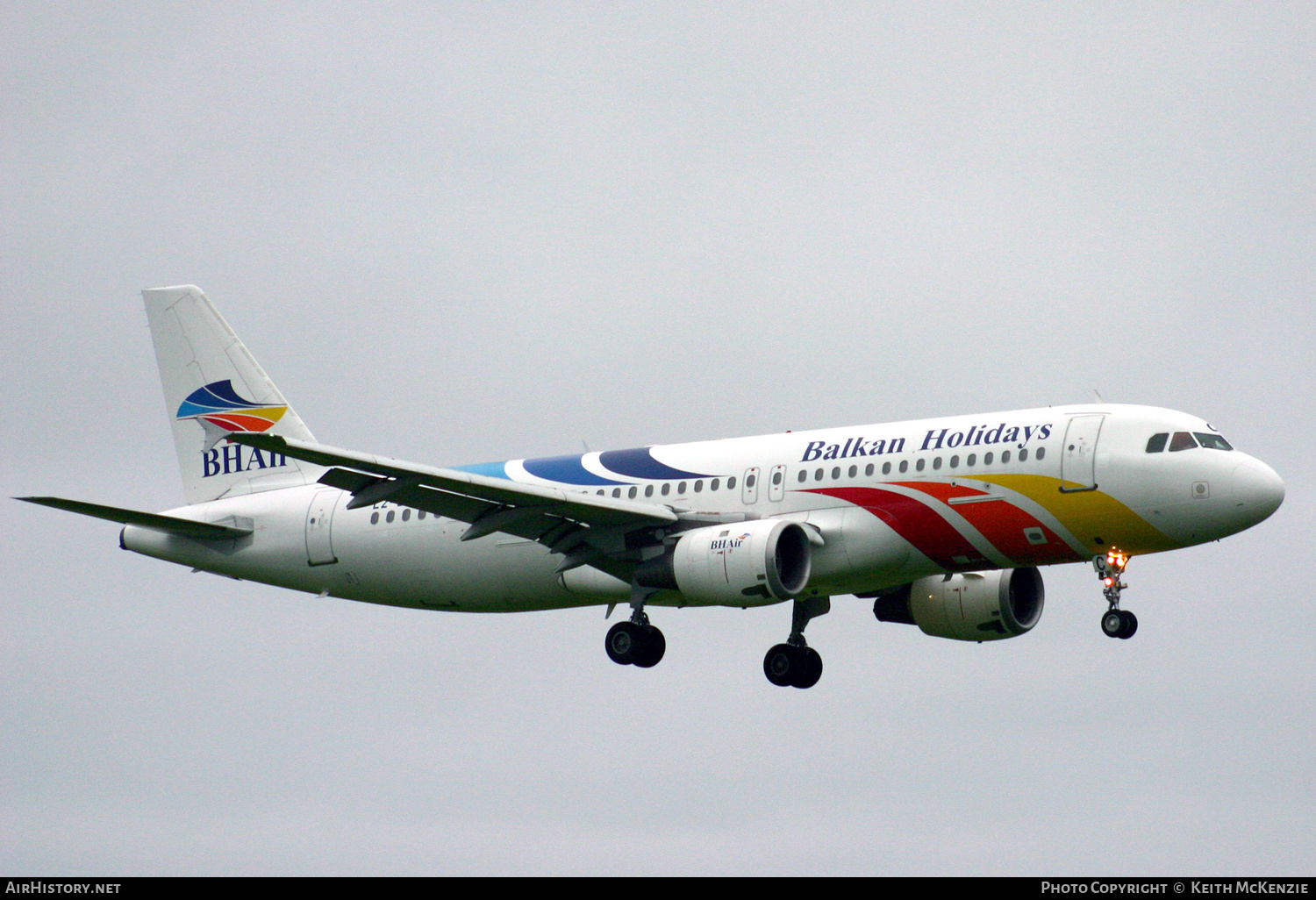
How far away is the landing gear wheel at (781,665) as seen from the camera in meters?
47.0

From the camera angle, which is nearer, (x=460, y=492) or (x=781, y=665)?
(x=460, y=492)

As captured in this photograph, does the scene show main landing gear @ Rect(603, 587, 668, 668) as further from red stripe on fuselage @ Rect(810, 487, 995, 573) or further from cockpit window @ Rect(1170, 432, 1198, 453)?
cockpit window @ Rect(1170, 432, 1198, 453)

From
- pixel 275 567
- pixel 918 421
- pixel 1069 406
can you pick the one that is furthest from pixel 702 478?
pixel 275 567

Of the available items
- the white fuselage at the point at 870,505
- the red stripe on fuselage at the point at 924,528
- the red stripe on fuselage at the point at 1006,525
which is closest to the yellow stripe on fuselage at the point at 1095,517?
the white fuselage at the point at 870,505

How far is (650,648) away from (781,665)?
13.1 ft

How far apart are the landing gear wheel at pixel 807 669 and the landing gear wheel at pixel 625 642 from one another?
4529 mm

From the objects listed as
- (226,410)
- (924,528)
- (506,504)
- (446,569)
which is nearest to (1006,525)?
(924,528)

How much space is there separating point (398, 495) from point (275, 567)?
8810mm

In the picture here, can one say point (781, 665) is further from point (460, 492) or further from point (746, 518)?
point (460, 492)

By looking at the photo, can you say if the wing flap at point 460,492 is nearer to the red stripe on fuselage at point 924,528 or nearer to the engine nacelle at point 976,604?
the red stripe on fuselage at point 924,528

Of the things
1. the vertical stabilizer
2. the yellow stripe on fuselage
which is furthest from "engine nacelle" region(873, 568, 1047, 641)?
the vertical stabilizer

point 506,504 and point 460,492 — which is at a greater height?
point 506,504

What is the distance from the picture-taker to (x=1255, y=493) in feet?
130
